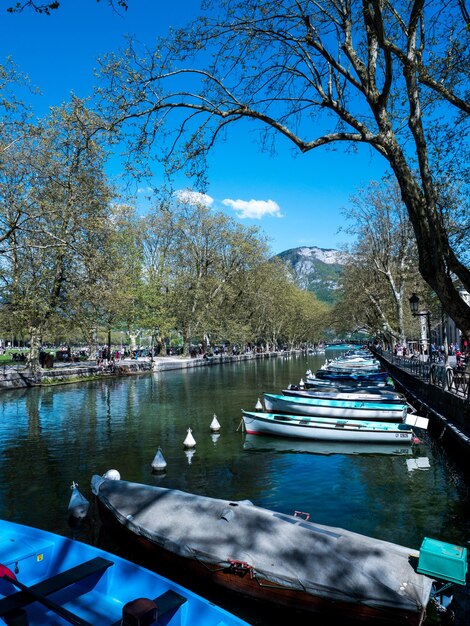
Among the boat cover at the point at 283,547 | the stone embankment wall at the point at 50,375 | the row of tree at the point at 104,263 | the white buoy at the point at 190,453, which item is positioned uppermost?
the row of tree at the point at 104,263

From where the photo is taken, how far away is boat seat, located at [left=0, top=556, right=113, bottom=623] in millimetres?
4785

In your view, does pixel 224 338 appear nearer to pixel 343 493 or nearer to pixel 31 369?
pixel 31 369

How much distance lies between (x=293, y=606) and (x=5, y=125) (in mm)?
27172

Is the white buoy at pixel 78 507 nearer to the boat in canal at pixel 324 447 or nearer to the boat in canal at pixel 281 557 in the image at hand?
the boat in canal at pixel 281 557

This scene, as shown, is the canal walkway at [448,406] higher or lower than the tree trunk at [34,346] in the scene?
lower

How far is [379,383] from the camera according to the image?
3353 cm

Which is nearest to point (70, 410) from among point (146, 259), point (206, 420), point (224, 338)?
point (206, 420)

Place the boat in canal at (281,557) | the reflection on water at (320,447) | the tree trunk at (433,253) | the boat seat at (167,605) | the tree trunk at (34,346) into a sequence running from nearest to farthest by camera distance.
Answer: the boat seat at (167,605) → the boat in canal at (281,557) → the tree trunk at (433,253) → the reflection on water at (320,447) → the tree trunk at (34,346)

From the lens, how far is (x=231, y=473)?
47.8 feet

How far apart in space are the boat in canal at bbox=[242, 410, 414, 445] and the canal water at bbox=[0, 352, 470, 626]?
53 centimetres

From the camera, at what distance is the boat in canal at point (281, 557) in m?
6.48

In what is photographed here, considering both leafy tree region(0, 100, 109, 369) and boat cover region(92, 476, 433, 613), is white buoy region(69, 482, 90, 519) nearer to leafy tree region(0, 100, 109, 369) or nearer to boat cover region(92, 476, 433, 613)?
boat cover region(92, 476, 433, 613)

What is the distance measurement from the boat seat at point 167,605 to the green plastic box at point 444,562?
2898 millimetres

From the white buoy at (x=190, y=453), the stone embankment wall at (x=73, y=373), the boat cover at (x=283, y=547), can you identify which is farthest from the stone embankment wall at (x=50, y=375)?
the boat cover at (x=283, y=547)
